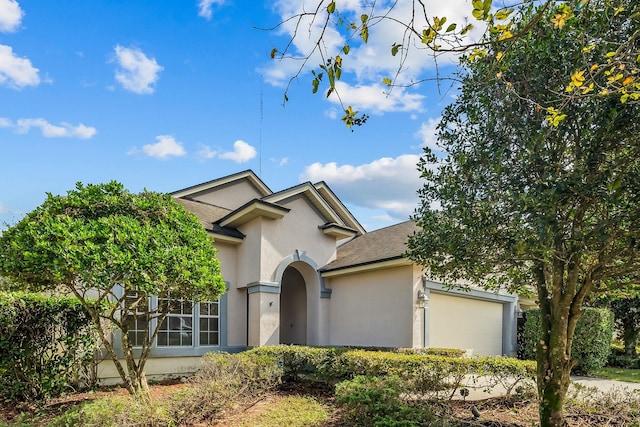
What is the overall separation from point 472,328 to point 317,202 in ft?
24.0

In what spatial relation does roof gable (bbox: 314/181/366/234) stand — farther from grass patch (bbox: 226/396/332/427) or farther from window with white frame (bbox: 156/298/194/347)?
grass patch (bbox: 226/396/332/427)

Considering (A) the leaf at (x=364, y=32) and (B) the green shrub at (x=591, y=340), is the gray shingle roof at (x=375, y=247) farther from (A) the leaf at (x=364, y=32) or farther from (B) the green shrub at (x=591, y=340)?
(A) the leaf at (x=364, y=32)

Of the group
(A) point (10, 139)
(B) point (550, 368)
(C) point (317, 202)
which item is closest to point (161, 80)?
(A) point (10, 139)

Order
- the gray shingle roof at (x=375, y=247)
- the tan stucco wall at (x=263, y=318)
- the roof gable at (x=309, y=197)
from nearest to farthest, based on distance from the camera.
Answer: the tan stucco wall at (x=263, y=318)
the gray shingle roof at (x=375, y=247)
the roof gable at (x=309, y=197)

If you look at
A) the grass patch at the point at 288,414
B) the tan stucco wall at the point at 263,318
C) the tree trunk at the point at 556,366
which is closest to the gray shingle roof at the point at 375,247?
the tan stucco wall at the point at 263,318

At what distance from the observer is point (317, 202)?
1482cm

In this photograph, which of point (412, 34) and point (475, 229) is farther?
point (475, 229)

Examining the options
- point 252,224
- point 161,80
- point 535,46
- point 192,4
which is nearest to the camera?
point 535,46

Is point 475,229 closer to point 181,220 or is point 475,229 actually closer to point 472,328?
point 181,220

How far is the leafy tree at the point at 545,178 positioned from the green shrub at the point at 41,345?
7.77 metres

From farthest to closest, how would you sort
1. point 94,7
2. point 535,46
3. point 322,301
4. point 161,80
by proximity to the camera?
1. point 322,301
2. point 161,80
3. point 94,7
4. point 535,46

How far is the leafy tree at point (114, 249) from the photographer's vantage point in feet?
21.3

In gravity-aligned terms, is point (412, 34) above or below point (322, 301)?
above

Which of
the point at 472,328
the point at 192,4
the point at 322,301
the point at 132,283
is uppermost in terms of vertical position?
the point at 192,4
